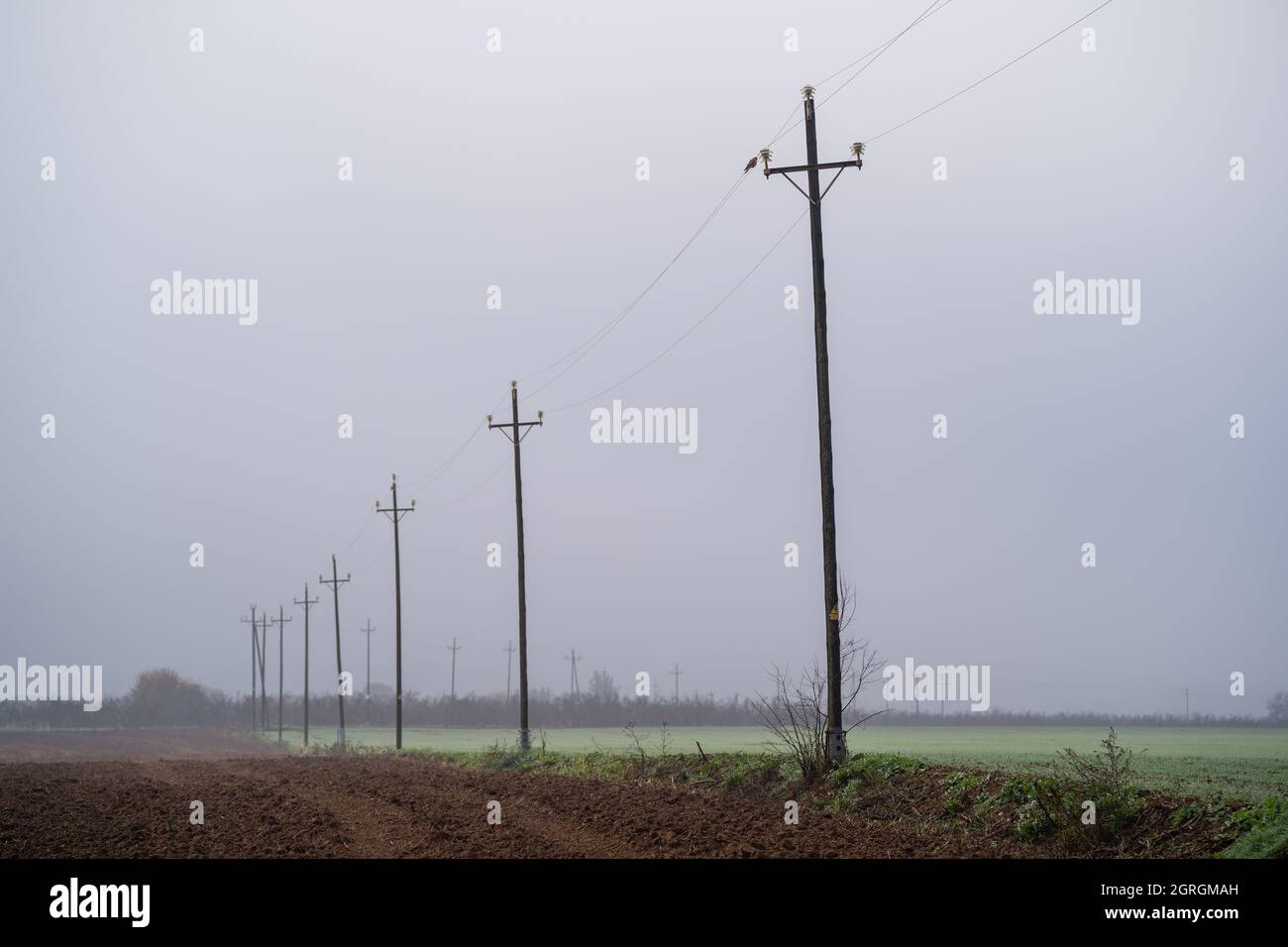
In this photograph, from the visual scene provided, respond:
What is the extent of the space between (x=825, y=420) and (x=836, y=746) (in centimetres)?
618

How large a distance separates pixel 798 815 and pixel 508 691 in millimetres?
135440

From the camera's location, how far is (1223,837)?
12047mm

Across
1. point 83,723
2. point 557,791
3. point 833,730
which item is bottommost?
point 83,723

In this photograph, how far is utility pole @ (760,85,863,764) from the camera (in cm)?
2083

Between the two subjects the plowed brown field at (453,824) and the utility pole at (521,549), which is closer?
the plowed brown field at (453,824)

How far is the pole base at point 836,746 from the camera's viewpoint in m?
20.4

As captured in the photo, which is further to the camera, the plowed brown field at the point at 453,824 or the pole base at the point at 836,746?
the pole base at the point at 836,746

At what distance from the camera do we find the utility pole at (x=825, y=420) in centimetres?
2083

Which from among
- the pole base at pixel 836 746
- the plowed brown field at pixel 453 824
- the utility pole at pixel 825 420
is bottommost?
the plowed brown field at pixel 453 824

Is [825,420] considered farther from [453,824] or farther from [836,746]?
[453,824]

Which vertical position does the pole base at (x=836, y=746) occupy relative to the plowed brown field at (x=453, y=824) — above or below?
above
